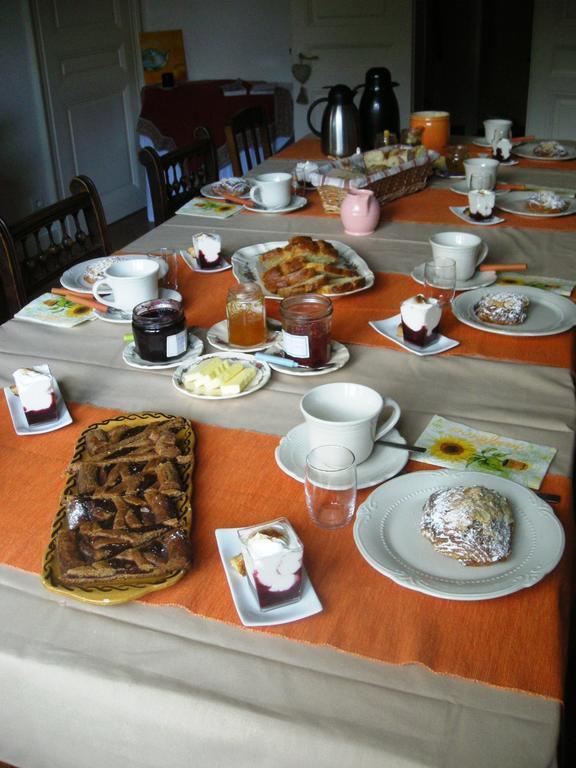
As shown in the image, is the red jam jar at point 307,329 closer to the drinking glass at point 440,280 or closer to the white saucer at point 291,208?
the drinking glass at point 440,280

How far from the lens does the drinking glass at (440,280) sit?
1432mm

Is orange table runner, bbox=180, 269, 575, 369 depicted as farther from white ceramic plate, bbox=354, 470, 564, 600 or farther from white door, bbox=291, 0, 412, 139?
white door, bbox=291, 0, 412, 139

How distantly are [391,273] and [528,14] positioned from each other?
21.8 feet

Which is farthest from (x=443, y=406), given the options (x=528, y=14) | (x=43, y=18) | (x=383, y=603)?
(x=528, y=14)

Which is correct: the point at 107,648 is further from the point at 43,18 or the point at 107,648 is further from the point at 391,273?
the point at 43,18

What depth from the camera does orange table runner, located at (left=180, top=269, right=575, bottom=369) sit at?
130 centimetres

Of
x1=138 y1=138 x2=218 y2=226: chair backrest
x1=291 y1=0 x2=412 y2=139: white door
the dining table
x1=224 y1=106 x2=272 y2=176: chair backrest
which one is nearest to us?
the dining table

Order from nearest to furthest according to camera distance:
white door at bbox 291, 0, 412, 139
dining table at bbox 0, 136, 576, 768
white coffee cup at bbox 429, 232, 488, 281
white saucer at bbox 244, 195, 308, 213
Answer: dining table at bbox 0, 136, 576, 768 < white coffee cup at bbox 429, 232, 488, 281 < white saucer at bbox 244, 195, 308, 213 < white door at bbox 291, 0, 412, 139

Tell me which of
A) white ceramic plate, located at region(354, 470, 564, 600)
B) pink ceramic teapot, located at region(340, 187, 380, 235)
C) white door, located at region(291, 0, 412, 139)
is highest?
white door, located at region(291, 0, 412, 139)

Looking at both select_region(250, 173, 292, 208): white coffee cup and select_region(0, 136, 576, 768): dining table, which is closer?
select_region(0, 136, 576, 768): dining table

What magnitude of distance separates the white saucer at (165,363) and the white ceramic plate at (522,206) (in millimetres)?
1070

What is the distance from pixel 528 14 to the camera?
7.11m

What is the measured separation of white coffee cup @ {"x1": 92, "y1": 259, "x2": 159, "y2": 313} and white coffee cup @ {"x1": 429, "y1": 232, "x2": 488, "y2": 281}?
573mm

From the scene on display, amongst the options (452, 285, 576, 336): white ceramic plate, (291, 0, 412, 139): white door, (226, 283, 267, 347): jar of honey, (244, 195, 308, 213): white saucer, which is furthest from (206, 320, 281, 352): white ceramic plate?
(291, 0, 412, 139): white door
